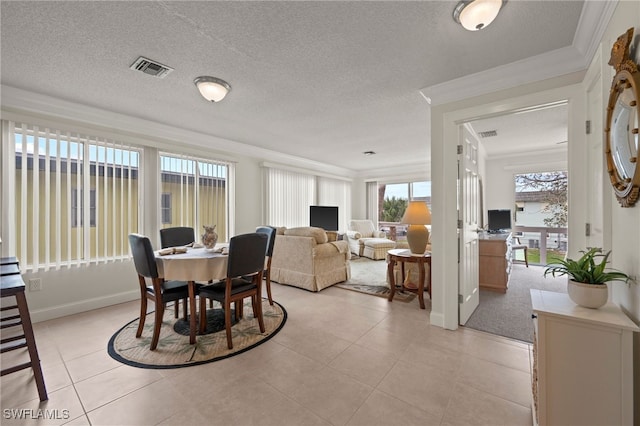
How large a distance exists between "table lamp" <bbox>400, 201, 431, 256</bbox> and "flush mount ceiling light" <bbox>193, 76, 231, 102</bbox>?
257cm

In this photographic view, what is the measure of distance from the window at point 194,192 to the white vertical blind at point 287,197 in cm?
92

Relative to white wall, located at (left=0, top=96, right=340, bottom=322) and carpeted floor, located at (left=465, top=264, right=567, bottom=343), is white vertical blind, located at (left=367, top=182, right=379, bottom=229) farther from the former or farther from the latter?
white wall, located at (left=0, top=96, right=340, bottom=322)

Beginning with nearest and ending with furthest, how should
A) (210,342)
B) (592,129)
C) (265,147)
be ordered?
1. (592,129)
2. (210,342)
3. (265,147)

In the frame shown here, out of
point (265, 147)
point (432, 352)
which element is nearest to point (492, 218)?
point (432, 352)

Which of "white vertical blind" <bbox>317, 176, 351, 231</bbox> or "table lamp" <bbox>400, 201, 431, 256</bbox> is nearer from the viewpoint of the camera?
"table lamp" <bbox>400, 201, 431, 256</bbox>

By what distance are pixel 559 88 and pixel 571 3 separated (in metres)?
0.74

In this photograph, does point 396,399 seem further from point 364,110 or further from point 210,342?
point 364,110

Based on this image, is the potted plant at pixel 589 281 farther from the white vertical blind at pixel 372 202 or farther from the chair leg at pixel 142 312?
the white vertical blind at pixel 372 202

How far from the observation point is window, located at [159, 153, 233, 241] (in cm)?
383

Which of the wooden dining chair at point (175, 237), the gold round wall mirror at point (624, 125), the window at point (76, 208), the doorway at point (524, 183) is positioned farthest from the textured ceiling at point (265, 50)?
the doorway at point (524, 183)

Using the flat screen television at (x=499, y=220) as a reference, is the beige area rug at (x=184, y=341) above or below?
below

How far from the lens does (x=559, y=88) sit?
2.07 meters

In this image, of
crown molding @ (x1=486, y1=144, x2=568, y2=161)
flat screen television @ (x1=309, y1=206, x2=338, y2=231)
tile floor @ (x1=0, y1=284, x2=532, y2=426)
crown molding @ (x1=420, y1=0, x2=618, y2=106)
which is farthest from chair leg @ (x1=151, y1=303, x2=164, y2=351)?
crown molding @ (x1=486, y1=144, x2=568, y2=161)

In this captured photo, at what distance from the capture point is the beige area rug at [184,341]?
2.05 m
